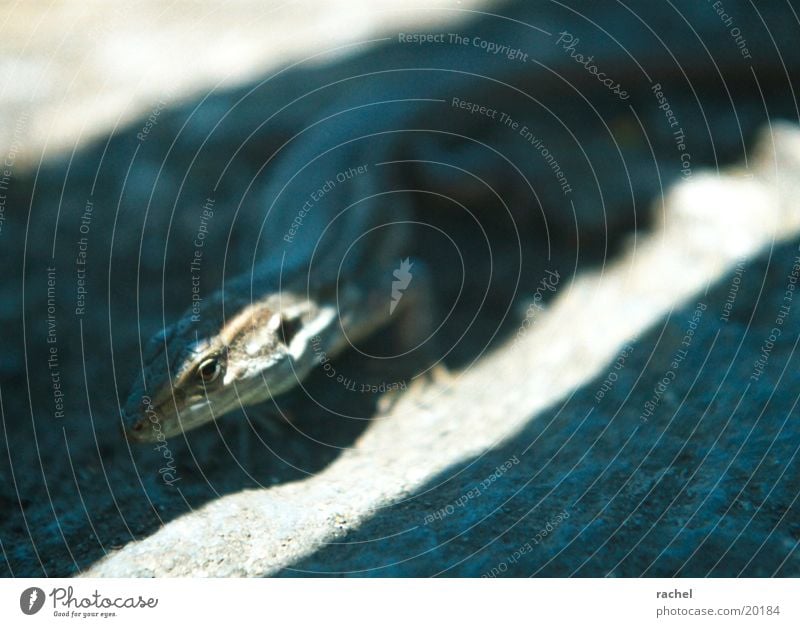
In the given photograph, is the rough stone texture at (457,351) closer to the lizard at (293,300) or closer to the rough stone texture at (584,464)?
the rough stone texture at (584,464)

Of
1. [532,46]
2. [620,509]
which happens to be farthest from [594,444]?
[532,46]

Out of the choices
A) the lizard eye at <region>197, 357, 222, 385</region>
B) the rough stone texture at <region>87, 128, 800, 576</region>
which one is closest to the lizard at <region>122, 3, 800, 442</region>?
the lizard eye at <region>197, 357, 222, 385</region>
